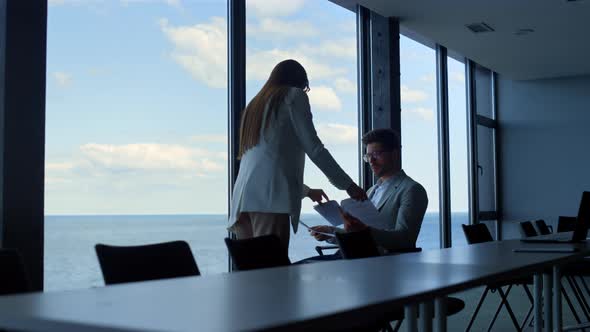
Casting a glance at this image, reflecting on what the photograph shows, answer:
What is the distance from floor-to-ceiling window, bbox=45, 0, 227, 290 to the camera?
439cm

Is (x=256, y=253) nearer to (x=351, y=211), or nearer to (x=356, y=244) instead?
(x=356, y=244)

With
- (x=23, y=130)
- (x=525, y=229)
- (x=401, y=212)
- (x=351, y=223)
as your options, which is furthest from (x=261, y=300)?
(x=525, y=229)

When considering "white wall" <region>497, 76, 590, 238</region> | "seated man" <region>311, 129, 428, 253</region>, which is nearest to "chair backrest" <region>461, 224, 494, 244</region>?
"seated man" <region>311, 129, 428, 253</region>

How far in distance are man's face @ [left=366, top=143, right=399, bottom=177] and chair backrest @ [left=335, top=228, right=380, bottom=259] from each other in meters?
0.87

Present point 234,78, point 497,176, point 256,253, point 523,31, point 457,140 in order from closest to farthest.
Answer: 1. point 256,253
2. point 234,78
3. point 523,31
4. point 457,140
5. point 497,176

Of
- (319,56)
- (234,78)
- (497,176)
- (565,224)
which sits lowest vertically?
(565,224)

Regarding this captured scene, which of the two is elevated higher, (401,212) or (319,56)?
(319,56)

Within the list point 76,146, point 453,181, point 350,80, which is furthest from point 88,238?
point 76,146

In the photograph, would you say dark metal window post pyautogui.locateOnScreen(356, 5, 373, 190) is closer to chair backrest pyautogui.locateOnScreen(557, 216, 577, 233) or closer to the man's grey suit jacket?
chair backrest pyautogui.locateOnScreen(557, 216, 577, 233)

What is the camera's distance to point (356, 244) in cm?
325

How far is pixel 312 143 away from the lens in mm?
3322

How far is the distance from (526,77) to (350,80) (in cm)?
466

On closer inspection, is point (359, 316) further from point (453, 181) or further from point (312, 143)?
point (453, 181)

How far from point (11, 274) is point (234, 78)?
3.42 meters
